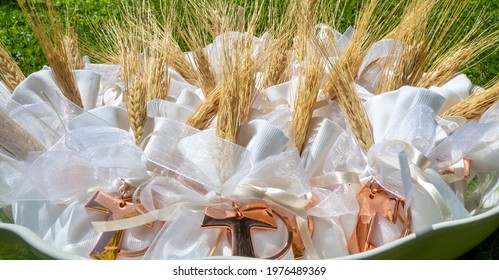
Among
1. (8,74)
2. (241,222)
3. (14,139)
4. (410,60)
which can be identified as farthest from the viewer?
(8,74)

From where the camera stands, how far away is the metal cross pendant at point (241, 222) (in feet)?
3.97

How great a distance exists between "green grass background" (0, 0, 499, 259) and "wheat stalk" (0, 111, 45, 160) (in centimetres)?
101

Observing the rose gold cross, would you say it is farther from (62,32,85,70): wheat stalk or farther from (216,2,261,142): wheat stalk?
(62,32,85,70): wheat stalk

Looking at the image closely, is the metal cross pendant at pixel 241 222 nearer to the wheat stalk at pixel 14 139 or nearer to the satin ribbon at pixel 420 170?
the satin ribbon at pixel 420 170

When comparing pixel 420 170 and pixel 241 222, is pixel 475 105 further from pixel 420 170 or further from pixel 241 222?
pixel 241 222

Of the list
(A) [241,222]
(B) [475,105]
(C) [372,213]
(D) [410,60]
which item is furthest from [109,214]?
(B) [475,105]

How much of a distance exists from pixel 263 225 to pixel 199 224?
0.12 meters

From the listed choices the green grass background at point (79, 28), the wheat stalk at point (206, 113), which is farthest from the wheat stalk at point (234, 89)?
the green grass background at point (79, 28)

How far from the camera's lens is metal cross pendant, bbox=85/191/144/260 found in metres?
1.25

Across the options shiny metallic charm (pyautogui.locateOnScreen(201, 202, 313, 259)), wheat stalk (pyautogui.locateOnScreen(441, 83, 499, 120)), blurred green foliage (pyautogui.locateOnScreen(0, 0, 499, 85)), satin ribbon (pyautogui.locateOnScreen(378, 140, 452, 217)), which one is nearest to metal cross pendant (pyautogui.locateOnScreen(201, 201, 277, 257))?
shiny metallic charm (pyautogui.locateOnScreen(201, 202, 313, 259))

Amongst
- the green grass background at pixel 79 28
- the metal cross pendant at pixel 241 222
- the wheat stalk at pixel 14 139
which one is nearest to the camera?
the metal cross pendant at pixel 241 222

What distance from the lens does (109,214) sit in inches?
49.9

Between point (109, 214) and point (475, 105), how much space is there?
0.80 m

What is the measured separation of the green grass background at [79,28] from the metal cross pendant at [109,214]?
1.18 metres
